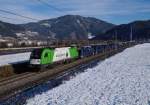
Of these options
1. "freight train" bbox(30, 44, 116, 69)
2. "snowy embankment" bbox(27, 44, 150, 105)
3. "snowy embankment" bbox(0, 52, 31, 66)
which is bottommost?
"snowy embankment" bbox(27, 44, 150, 105)

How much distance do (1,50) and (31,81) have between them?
39.1 m

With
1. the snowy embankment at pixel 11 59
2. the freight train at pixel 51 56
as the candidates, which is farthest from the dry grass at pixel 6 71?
the snowy embankment at pixel 11 59

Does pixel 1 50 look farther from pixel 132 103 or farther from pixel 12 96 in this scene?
pixel 132 103

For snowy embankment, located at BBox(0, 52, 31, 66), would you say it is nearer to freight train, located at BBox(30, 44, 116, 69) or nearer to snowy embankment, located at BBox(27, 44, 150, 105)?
freight train, located at BBox(30, 44, 116, 69)

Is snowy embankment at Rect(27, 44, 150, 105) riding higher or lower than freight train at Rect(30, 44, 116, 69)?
lower

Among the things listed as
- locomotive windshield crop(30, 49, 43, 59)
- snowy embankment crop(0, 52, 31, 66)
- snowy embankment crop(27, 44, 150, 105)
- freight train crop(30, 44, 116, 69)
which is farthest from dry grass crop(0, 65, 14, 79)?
snowy embankment crop(27, 44, 150, 105)

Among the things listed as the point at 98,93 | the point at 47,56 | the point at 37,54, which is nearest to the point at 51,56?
the point at 47,56

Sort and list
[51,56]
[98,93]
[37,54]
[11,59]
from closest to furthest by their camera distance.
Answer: [98,93]
[37,54]
[51,56]
[11,59]

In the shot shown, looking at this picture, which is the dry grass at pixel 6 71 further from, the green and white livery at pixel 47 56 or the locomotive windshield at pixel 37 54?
the locomotive windshield at pixel 37 54

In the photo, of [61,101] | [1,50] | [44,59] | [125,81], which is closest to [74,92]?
[61,101]

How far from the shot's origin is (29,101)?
1889 centimetres

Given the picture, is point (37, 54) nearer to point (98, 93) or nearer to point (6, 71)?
point (6, 71)

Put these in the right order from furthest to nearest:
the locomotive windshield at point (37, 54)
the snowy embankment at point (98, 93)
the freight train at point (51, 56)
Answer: the locomotive windshield at point (37, 54), the freight train at point (51, 56), the snowy embankment at point (98, 93)

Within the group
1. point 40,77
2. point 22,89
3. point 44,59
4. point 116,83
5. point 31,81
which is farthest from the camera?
point 44,59
